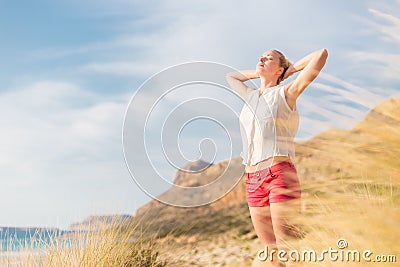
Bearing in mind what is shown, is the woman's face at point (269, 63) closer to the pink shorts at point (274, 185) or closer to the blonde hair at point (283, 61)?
the blonde hair at point (283, 61)

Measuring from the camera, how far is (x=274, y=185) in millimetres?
2756

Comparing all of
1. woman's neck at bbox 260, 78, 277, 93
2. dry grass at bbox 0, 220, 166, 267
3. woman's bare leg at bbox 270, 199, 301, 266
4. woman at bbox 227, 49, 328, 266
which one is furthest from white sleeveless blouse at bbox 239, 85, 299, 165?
dry grass at bbox 0, 220, 166, 267

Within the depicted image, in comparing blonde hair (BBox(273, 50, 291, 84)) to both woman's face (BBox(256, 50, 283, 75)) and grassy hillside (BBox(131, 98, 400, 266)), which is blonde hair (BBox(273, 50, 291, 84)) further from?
grassy hillside (BBox(131, 98, 400, 266))

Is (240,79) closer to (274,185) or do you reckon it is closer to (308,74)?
(308,74)

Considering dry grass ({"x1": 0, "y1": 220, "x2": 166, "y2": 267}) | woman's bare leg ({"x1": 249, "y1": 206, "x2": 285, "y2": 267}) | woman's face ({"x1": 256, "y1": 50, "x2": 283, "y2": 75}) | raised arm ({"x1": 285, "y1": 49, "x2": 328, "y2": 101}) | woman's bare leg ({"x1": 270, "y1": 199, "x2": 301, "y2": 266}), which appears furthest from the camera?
dry grass ({"x1": 0, "y1": 220, "x2": 166, "y2": 267})

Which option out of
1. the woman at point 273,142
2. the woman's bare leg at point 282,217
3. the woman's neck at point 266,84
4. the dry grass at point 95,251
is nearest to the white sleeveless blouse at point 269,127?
the woman at point 273,142

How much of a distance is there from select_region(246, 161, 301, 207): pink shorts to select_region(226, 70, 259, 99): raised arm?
75 cm

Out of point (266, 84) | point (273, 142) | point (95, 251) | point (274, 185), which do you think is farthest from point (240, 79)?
point (95, 251)

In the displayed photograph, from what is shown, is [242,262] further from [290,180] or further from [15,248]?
[290,180]

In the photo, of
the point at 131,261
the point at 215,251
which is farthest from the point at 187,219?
the point at 131,261

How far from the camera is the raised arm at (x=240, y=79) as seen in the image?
11.4ft

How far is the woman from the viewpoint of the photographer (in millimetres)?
2742

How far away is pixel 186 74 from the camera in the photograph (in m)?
3.85

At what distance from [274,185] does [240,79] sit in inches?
43.4
